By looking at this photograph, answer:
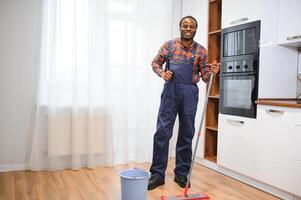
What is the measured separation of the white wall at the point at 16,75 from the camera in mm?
2934

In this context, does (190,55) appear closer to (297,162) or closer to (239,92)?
(239,92)

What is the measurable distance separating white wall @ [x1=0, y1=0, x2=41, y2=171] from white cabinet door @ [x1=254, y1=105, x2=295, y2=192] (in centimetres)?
231

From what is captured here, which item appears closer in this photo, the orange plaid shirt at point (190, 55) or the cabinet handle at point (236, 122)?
the orange plaid shirt at point (190, 55)

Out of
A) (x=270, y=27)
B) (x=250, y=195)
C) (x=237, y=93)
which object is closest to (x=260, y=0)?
(x=270, y=27)

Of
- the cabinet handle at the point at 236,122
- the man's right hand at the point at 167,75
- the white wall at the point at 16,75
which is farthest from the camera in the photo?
the white wall at the point at 16,75

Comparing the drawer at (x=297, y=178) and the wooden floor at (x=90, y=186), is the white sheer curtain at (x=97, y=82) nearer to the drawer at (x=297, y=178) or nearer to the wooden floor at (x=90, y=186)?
the wooden floor at (x=90, y=186)

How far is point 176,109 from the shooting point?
2625 mm

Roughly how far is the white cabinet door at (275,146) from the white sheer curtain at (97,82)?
1352mm

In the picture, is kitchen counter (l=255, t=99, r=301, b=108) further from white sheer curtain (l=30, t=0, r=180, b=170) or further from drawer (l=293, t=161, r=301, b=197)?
white sheer curtain (l=30, t=0, r=180, b=170)

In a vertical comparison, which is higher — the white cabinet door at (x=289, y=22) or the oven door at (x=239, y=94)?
the white cabinet door at (x=289, y=22)

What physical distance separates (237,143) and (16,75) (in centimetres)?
234

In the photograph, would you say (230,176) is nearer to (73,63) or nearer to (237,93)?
(237,93)

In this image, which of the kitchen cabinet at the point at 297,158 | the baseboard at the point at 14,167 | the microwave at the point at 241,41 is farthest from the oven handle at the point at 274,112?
the baseboard at the point at 14,167

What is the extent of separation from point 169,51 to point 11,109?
68.4 inches
